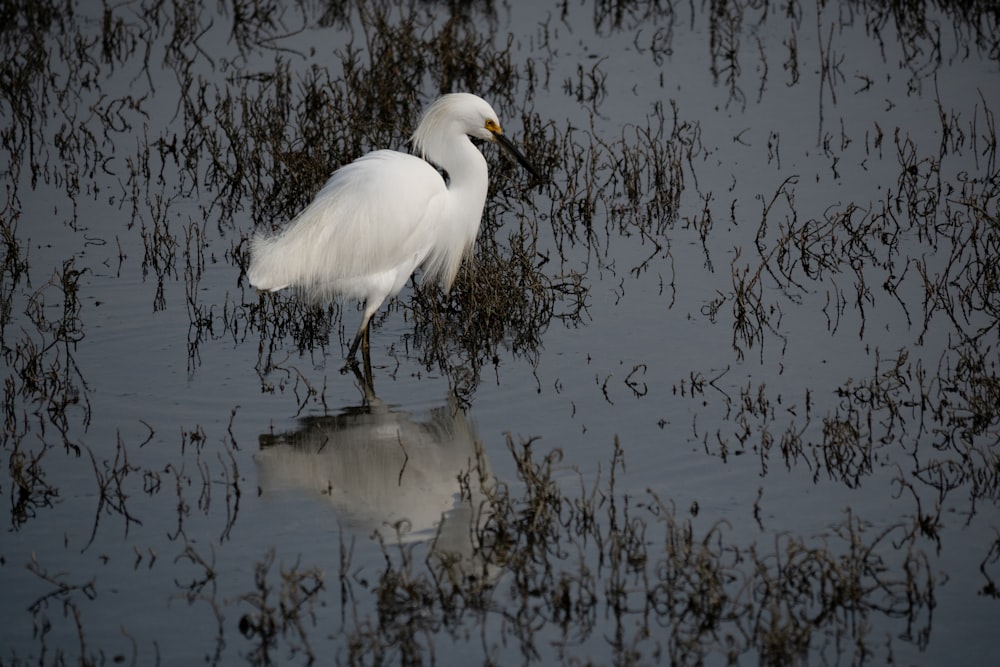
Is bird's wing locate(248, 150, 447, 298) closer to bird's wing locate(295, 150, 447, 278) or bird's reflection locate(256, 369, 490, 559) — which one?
bird's wing locate(295, 150, 447, 278)

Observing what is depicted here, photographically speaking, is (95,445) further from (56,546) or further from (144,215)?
(144,215)

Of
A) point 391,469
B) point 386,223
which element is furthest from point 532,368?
point 391,469

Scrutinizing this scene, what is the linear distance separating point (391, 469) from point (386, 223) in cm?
146

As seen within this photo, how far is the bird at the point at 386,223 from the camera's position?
19.9ft

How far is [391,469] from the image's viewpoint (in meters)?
5.05

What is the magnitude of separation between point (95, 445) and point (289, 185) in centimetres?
289

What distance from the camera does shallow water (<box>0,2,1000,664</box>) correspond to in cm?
396

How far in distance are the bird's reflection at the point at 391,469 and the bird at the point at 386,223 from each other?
25.7 inches

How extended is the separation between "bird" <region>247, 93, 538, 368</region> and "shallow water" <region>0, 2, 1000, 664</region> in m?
0.30

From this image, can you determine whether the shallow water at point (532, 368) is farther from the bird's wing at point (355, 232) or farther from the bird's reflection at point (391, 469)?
the bird's wing at point (355, 232)

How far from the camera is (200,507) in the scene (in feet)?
15.4

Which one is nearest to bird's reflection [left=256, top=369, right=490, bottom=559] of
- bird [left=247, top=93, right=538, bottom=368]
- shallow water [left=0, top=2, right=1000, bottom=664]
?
shallow water [left=0, top=2, right=1000, bottom=664]

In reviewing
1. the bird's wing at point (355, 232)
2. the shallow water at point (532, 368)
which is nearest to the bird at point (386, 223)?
the bird's wing at point (355, 232)

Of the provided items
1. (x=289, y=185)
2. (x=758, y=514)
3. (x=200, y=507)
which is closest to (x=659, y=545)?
(x=758, y=514)
